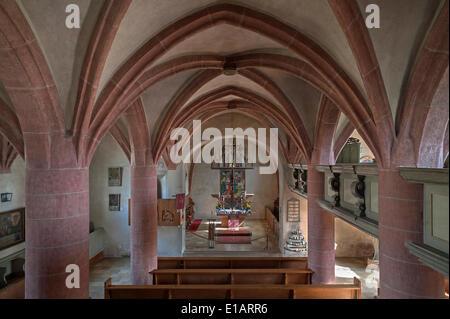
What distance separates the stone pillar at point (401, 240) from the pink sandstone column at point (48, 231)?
527 cm

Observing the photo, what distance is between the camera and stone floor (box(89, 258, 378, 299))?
1015 centimetres

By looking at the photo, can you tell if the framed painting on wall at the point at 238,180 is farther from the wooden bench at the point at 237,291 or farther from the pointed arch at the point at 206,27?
the pointed arch at the point at 206,27

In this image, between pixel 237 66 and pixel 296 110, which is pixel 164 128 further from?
pixel 296 110

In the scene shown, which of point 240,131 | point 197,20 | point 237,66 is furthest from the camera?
point 240,131

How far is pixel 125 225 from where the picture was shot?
14203mm

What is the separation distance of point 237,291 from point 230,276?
1.40m

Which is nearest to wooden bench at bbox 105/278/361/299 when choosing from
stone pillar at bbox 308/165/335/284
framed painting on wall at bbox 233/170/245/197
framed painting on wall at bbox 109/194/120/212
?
stone pillar at bbox 308/165/335/284

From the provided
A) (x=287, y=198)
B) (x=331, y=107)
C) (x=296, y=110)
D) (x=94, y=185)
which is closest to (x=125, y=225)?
(x=94, y=185)

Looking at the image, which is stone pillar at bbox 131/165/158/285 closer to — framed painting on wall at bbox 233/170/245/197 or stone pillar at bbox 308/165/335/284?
stone pillar at bbox 308/165/335/284

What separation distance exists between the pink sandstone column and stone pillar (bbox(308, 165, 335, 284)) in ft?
23.1

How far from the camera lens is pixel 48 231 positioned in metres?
4.75

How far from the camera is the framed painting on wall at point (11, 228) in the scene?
11.2 metres

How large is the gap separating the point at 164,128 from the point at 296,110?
14.5 feet

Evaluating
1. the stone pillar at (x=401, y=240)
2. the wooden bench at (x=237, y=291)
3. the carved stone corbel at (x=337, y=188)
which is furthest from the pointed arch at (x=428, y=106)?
the wooden bench at (x=237, y=291)
